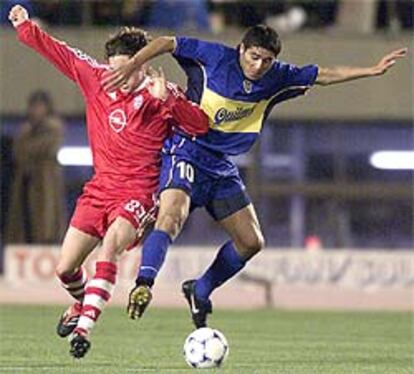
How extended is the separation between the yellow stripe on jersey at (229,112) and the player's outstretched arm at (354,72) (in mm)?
425

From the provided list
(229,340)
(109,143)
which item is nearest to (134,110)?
(109,143)

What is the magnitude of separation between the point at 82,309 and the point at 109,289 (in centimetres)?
20

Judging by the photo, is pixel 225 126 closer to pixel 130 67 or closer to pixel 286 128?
pixel 130 67

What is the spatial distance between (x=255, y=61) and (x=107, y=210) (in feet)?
4.35

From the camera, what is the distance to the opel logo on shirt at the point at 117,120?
11.7 m

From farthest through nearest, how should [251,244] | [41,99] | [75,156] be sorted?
[75,156], [41,99], [251,244]

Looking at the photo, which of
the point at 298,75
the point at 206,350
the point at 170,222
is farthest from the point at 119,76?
the point at 206,350

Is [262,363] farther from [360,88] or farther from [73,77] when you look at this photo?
[360,88]

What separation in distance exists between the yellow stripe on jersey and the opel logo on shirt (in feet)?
1.86

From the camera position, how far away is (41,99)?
68.1ft

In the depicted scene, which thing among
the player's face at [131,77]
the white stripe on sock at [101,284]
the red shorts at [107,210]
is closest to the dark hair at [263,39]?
the player's face at [131,77]

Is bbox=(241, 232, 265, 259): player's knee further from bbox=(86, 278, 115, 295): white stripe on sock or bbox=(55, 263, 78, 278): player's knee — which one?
bbox=(86, 278, 115, 295): white stripe on sock

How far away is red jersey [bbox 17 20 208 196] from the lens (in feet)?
38.3

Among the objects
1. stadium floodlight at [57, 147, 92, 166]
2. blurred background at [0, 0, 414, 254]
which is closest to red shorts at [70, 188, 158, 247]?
blurred background at [0, 0, 414, 254]
